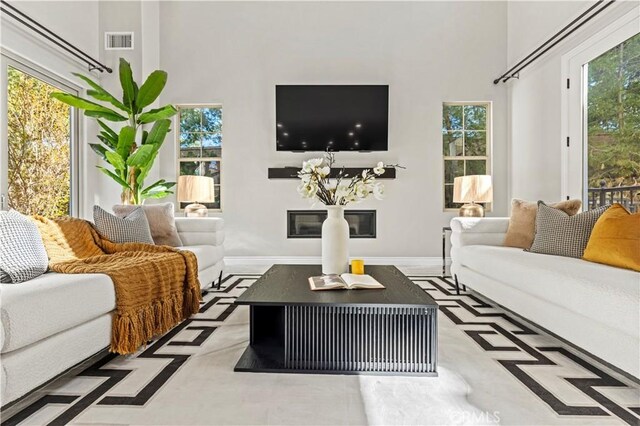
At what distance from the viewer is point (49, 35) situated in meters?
3.87

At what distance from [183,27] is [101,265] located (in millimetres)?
4138

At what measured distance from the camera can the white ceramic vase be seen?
2.25 metres

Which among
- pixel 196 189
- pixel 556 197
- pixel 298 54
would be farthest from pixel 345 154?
pixel 556 197

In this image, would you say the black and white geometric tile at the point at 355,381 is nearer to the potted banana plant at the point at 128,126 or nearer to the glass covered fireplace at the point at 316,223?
the potted banana plant at the point at 128,126

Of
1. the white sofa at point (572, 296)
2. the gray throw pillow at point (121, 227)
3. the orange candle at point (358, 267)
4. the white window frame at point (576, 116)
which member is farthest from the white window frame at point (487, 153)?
the gray throw pillow at point (121, 227)

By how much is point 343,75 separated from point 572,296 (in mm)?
4082

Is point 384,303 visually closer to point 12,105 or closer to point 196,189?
point 196,189

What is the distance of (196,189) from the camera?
13.8ft

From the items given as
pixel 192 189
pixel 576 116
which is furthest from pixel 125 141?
pixel 576 116

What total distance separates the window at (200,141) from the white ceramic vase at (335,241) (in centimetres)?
328

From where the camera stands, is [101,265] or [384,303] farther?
[101,265]

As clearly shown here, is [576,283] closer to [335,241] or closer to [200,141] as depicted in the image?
[335,241]

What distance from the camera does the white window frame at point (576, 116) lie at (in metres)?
3.55

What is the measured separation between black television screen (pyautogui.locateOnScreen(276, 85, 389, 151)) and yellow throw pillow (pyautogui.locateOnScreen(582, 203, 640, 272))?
2993mm
